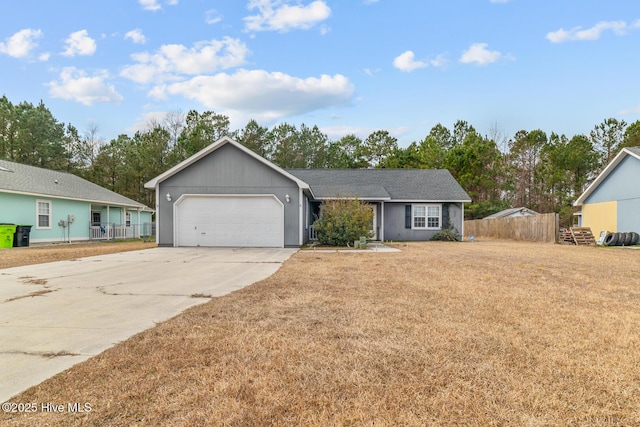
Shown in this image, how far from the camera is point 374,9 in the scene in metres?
14.6

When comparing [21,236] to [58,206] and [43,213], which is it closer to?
[43,213]

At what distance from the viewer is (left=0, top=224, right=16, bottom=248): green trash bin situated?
1605 centimetres

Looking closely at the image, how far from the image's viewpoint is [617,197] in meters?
19.3

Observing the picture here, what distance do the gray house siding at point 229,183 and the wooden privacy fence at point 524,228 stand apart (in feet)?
47.0

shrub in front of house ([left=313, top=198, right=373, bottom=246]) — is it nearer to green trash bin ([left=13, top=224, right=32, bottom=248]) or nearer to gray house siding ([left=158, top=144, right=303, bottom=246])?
gray house siding ([left=158, top=144, right=303, bottom=246])

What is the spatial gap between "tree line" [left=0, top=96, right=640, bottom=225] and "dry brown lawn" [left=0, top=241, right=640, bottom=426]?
31517 millimetres

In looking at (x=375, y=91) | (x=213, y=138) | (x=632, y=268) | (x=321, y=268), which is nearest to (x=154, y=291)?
(x=321, y=268)

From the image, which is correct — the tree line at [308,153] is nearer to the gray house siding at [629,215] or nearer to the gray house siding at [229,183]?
the gray house siding at [629,215]

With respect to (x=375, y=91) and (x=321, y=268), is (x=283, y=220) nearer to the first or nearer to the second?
(x=321, y=268)

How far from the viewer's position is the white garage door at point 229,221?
52.9 feet

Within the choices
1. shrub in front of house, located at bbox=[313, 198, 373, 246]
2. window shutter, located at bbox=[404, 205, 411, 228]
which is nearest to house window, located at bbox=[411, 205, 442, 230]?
window shutter, located at bbox=[404, 205, 411, 228]

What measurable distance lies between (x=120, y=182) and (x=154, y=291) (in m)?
35.4

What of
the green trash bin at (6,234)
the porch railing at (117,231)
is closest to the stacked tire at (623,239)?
the green trash bin at (6,234)

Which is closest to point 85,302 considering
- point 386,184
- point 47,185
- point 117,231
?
point 47,185
